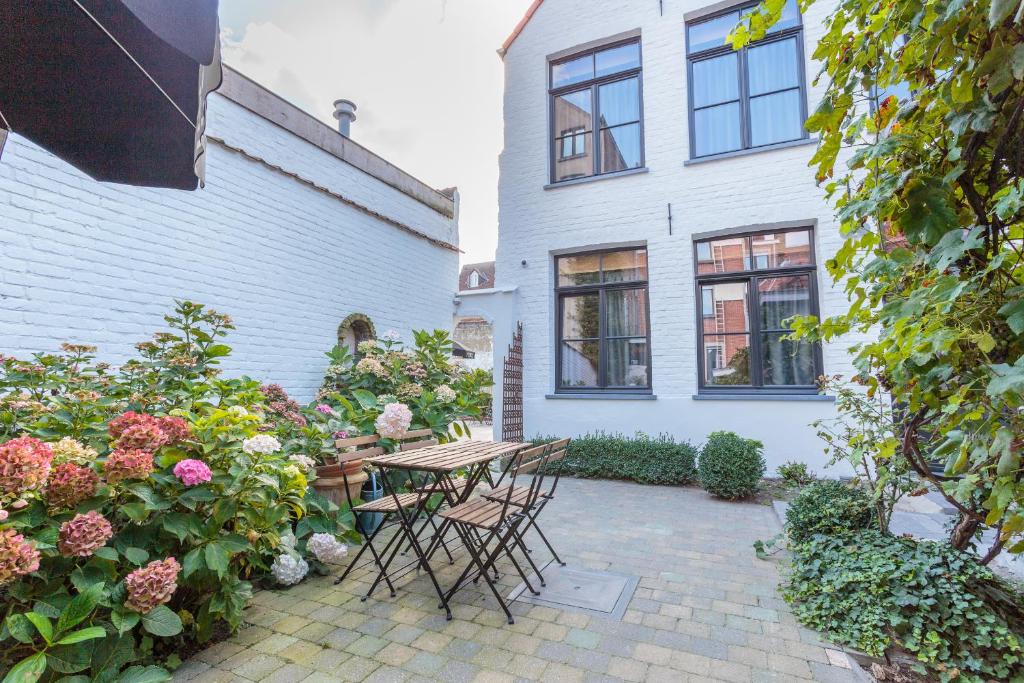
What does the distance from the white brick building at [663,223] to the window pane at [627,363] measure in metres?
0.02

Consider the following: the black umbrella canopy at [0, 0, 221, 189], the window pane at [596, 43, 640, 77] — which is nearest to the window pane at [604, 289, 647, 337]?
the window pane at [596, 43, 640, 77]

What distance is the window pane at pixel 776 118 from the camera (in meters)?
5.61

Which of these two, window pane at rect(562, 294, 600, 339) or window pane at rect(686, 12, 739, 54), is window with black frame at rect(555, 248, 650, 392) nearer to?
window pane at rect(562, 294, 600, 339)

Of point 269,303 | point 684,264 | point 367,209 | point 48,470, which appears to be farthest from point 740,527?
point 367,209

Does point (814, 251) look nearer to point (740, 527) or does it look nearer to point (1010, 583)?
point (740, 527)

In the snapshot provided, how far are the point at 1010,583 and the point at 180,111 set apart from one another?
13.6 feet

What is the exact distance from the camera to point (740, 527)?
3.79 m

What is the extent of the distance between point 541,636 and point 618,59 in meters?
6.89

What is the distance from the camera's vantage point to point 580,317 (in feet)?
21.4

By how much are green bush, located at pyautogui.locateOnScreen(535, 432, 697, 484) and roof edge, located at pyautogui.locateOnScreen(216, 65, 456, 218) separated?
4286mm

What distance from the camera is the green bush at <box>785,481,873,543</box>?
2.74 m

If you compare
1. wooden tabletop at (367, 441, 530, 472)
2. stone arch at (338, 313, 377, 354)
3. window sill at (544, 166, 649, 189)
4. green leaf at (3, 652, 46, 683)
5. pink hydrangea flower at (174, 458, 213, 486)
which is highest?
window sill at (544, 166, 649, 189)

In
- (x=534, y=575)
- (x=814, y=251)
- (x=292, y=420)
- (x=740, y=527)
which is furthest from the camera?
(x=814, y=251)

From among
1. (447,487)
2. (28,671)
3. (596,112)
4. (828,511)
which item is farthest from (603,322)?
(28,671)
